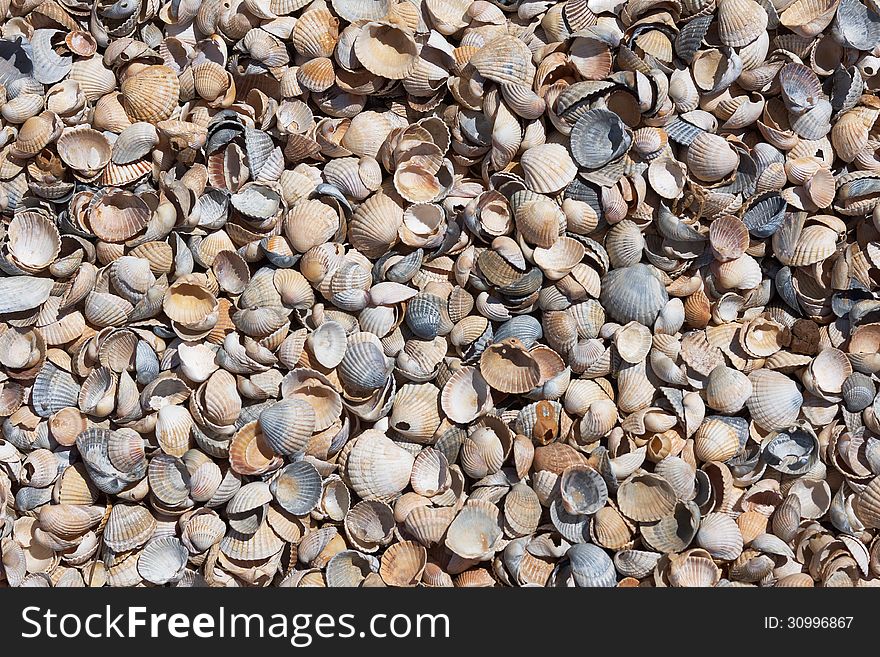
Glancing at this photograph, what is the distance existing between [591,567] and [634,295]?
585 millimetres

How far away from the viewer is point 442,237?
183cm

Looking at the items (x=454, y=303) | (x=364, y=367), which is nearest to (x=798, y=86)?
(x=454, y=303)

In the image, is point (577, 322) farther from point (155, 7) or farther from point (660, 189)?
point (155, 7)

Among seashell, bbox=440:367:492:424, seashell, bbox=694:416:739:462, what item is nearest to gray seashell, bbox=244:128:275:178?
seashell, bbox=440:367:492:424

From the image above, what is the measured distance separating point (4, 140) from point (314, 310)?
31.9 inches

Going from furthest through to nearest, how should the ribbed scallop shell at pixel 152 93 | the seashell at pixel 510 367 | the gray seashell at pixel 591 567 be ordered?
the ribbed scallop shell at pixel 152 93 < the seashell at pixel 510 367 < the gray seashell at pixel 591 567

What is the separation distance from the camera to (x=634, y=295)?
5.91 ft

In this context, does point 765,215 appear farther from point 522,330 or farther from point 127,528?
point 127,528

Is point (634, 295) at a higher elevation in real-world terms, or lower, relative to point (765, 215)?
lower

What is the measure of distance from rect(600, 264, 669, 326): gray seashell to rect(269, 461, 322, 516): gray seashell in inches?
29.4

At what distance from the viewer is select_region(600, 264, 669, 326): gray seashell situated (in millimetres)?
1799

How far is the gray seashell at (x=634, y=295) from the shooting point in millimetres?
1799

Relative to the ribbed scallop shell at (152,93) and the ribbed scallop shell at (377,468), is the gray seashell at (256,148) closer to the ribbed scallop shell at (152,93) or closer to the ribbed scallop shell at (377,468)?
the ribbed scallop shell at (152,93)

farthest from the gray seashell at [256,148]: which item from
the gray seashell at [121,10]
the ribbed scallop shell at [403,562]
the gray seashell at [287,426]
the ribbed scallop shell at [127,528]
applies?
the ribbed scallop shell at [403,562]
